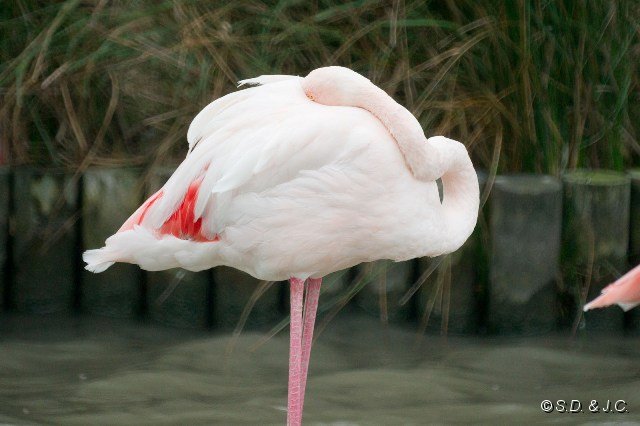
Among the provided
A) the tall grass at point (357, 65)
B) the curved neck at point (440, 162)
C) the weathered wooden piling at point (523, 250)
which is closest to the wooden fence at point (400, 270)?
the weathered wooden piling at point (523, 250)

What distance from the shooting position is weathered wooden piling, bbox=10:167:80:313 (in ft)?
17.0

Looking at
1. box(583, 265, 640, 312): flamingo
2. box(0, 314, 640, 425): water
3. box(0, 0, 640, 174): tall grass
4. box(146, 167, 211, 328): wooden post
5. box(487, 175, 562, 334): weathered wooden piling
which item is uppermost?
box(0, 0, 640, 174): tall grass

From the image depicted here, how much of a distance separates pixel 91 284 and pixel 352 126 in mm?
2027

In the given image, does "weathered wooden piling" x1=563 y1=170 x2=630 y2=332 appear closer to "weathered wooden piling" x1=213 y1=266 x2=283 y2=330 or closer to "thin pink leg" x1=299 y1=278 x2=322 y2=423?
"weathered wooden piling" x1=213 y1=266 x2=283 y2=330

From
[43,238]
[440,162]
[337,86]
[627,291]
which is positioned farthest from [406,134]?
[43,238]

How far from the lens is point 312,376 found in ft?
15.3

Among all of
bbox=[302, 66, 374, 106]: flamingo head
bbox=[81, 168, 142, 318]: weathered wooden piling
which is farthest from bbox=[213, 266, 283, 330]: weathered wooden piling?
bbox=[302, 66, 374, 106]: flamingo head

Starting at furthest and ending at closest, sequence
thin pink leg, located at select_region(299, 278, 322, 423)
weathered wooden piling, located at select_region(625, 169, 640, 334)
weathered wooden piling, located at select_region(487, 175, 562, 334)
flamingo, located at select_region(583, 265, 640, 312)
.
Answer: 1. weathered wooden piling, located at select_region(625, 169, 640, 334)
2. weathered wooden piling, located at select_region(487, 175, 562, 334)
3. thin pink leg, located at select_region(299, 278, 322, 423)
4. flamingo, located at select_region(583, 265, 640, 312)

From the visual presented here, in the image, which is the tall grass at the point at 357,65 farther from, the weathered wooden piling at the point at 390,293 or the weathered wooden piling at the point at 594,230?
the weathered wooden piling at the point at 390,293

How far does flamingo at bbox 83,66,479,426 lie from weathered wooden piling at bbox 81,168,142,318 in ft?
4.34

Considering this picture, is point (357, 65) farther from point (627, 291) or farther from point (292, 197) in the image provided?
point (627, 291)

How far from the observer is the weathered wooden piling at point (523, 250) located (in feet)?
16.3

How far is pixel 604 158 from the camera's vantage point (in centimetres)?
531

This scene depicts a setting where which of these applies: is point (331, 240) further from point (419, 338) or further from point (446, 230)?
point (419, 338)
